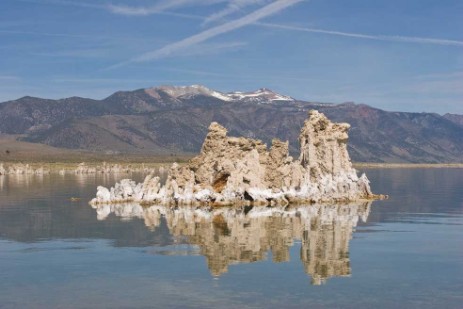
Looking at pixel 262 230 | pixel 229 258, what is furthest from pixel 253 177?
pixel 229 258

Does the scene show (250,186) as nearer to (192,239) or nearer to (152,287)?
(192,239)

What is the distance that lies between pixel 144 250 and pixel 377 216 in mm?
27691

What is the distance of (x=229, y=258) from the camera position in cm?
3691

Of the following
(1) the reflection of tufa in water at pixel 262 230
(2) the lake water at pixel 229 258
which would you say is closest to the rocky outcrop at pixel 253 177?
(1) the reflection of tufa in water at pixel 262 230

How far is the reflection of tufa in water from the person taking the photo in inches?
1439

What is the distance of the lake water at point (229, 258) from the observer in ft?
91.5

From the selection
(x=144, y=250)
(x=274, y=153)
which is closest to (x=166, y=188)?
(x=274, y=153)

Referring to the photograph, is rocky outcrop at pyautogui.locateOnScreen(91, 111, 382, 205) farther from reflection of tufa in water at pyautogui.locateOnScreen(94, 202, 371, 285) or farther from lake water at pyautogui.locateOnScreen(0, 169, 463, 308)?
lake water at pyautogui.locateOnScreen(0, 169, 463, 308)

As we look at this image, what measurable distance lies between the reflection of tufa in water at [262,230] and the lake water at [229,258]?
84mm

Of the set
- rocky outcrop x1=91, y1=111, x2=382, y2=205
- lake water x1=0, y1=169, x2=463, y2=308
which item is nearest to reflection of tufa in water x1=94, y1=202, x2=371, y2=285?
lake water x1=0, y1=169, x2=463, y2=308

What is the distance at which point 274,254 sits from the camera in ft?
125

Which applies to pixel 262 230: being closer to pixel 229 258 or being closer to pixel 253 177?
pixel 229 258

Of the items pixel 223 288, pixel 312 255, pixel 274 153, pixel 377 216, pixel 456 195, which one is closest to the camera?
pixel 223 288

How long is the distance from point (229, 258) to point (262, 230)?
11.9m
